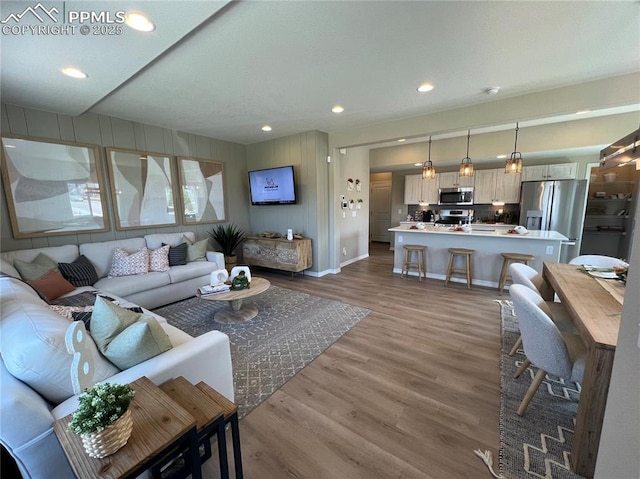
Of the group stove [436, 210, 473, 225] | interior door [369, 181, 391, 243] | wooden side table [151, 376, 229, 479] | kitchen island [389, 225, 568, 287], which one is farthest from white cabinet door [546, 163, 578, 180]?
wooden side table [151, 376, 229, 479]

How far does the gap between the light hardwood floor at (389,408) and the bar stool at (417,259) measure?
5.09ft

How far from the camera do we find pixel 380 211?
848 cm

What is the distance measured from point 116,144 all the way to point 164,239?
1487 millimetres

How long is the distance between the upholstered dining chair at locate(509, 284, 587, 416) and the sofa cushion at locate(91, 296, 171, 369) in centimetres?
213

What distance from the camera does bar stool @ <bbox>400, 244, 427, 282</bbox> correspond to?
4.50 meters

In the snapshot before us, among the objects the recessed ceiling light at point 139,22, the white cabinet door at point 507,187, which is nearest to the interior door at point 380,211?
the white cabinet door at point 507,187

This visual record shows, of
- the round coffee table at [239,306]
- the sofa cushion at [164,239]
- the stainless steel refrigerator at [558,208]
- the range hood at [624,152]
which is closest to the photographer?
the range hood at [624,152]

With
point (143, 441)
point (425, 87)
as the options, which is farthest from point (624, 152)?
point (143, 441)

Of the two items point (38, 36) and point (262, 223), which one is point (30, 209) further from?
point (262, 223)

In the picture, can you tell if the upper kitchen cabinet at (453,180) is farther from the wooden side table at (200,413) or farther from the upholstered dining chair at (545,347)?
the wooden side table at (200,413)

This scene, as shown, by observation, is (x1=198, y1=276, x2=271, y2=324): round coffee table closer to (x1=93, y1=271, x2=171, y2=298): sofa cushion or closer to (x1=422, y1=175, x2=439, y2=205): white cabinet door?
(x1=93, y1=271, x2=171, y2=298): sofa cushion

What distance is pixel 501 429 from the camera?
1576mm

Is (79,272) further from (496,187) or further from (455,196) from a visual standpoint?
(496,187)

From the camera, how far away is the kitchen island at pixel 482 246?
3.75 metres
